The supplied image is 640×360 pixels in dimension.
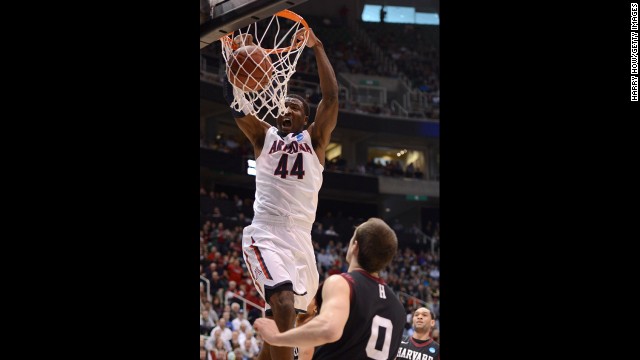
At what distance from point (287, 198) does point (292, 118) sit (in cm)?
Answer: 60

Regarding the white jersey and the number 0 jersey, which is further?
the white jersey

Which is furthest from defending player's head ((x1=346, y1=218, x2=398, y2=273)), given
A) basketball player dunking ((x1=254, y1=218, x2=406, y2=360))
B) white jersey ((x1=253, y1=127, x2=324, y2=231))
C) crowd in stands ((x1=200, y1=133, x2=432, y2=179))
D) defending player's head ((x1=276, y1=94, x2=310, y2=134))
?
crowd in stands ((x1=200, y1=133, x2=432, y2=179))

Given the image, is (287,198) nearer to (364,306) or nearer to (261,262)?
(261,262)

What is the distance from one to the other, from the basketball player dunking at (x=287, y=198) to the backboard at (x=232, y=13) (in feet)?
3.35

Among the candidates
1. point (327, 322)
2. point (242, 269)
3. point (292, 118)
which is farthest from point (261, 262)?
point (242, 269)

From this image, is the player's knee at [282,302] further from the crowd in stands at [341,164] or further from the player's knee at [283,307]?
the crowd in stands at [341,164]

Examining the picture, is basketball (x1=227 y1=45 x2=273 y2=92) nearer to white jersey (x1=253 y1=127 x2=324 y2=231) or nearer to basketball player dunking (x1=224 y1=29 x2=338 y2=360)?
basketball player dunking (x1=224 y1=29 x2=338 y2=360)

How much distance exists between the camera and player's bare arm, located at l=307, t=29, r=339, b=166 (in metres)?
5.63

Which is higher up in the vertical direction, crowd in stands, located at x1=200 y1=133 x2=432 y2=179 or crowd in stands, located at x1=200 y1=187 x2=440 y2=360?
crowd in stands, located at x1=200 y1=133 x2=432 y2=179
